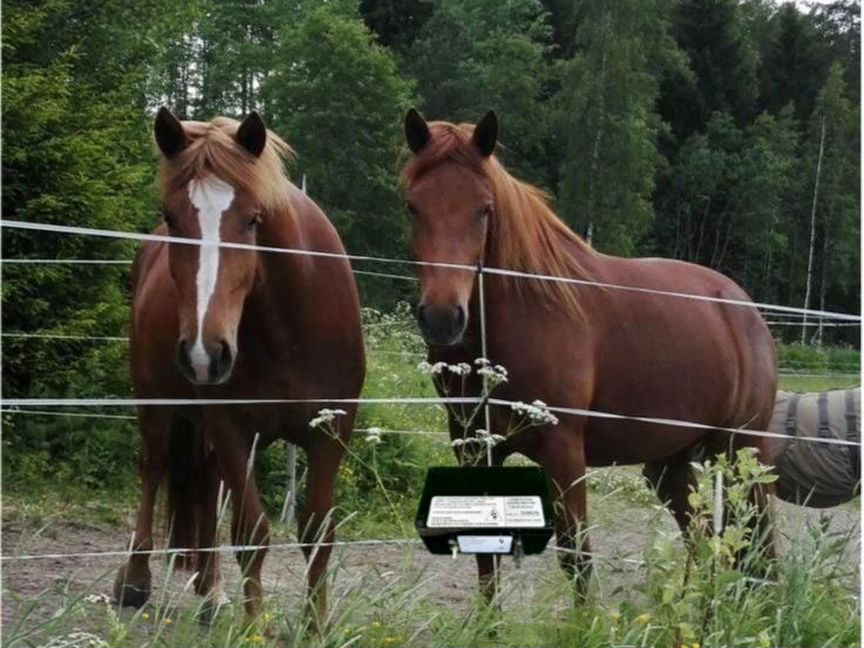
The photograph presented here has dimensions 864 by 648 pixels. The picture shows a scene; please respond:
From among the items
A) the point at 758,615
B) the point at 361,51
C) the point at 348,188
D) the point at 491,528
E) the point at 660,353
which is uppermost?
the point at 361,51

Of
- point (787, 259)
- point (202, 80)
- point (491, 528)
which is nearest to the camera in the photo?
point (491, 528)

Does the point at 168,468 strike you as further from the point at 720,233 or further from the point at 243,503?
the point at 720,233

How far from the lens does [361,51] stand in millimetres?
17188

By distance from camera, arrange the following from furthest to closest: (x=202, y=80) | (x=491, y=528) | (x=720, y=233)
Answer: (x=202, y=80) → (x=720, y=233) → (x=491, y=528)

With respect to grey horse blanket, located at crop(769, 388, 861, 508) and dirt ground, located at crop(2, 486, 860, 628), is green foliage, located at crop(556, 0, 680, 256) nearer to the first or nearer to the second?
grey horse blanket, located at crop(769, 388, 861, 508)

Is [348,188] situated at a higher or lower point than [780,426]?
higher

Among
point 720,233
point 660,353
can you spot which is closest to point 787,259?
point 720,233

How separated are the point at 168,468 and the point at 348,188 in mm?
9810

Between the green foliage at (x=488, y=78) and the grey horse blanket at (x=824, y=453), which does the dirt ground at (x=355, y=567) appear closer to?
the grey horse blanket at (x=824, y=453)

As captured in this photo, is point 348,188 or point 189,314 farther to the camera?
point 348,188

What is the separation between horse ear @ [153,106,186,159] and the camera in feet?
10.6

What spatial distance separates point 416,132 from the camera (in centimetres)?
357

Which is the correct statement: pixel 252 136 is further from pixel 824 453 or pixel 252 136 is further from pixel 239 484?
pixel 824 453

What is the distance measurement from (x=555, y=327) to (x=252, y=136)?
4.02 ft
